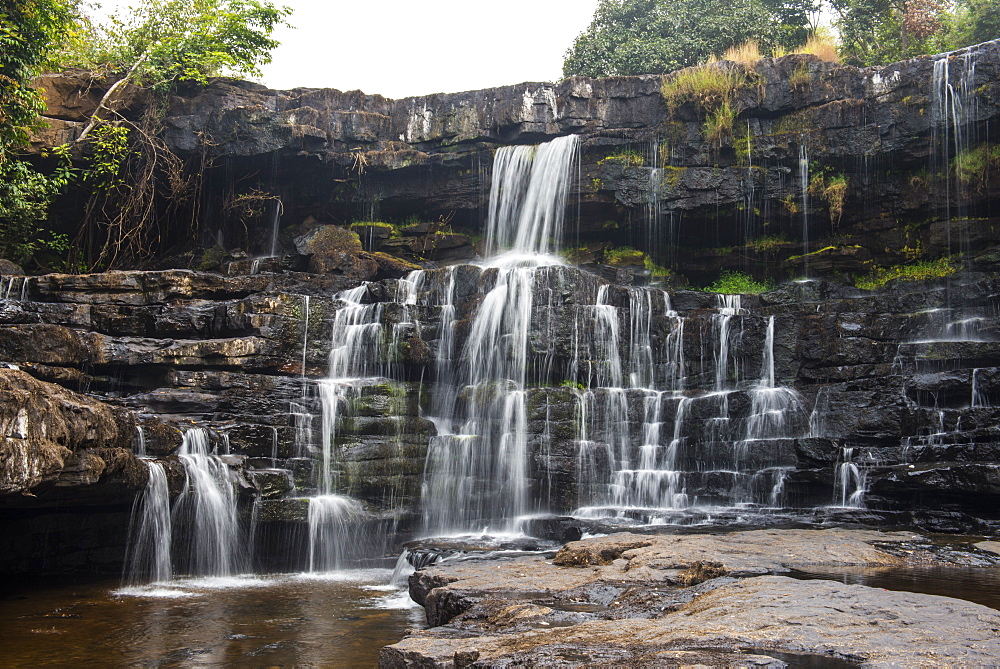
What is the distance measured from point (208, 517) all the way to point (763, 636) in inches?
370

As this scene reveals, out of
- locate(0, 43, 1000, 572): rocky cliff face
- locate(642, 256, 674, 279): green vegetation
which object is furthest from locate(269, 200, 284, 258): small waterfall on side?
locate(642, 256, 674, 279): green vegetation

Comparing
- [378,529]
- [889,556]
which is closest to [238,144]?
[378,529]

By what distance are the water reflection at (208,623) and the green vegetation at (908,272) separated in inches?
556

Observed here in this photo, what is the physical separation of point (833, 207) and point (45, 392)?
57.3 feet

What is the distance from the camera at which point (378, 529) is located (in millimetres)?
12602

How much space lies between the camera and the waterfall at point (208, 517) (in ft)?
36.4

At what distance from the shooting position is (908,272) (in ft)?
59.9

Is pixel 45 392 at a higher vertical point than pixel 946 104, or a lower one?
lower

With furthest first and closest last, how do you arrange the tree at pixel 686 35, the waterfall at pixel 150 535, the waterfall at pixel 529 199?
1. the tree at pixel 686 35
2. the waterfall at pixel 529 199
3. the waterfall at pixel 150 535

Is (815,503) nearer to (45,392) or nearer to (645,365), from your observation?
(645,365)

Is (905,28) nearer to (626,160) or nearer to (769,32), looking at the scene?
(769,32)

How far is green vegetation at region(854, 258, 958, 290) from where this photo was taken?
1773cm

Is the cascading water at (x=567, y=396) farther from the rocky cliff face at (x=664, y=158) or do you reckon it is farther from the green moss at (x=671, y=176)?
the green moss at (x=671, y=176)

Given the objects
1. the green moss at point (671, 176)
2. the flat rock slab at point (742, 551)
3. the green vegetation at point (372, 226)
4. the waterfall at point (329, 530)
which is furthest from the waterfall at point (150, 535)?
the green moss at point (671, 176)
